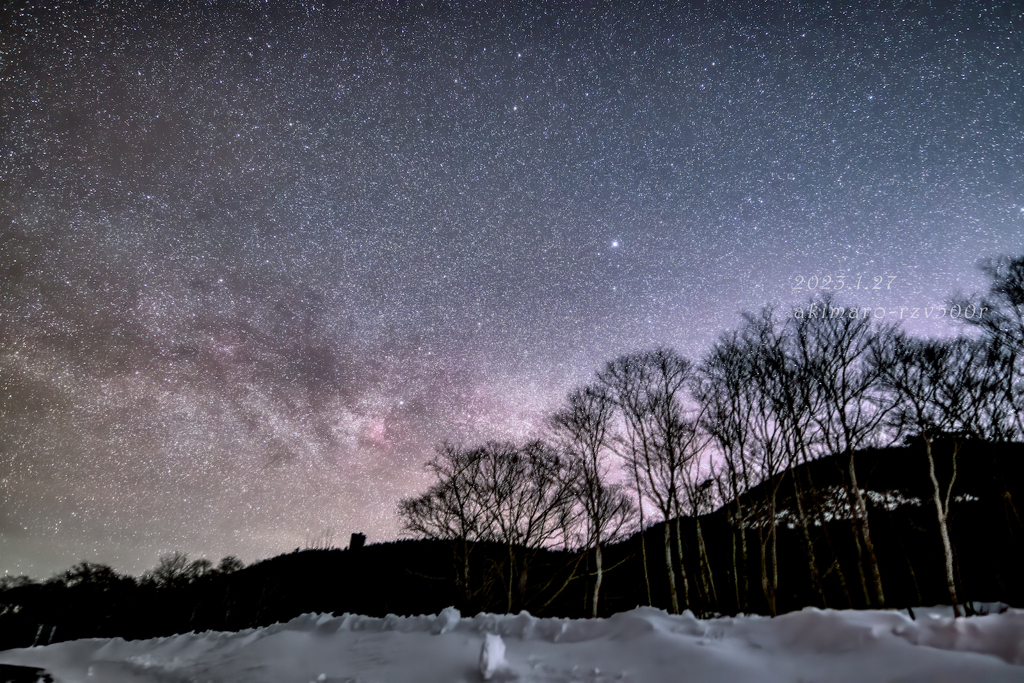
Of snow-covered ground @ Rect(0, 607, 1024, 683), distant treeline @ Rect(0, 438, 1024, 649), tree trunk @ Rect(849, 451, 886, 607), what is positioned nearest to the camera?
snow-covered ground @ Rect(0, 607, 1024, 683)

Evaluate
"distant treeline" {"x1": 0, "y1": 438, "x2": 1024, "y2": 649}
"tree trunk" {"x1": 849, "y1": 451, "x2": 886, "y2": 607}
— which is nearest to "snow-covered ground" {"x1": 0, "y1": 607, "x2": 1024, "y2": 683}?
"tree trunk" {"x1": 849, "y1": 451, "x2": 886, "y2": 607}

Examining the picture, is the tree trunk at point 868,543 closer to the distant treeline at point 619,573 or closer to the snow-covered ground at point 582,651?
the distant treeline at point 619,573

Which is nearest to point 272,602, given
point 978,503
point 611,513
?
point 611,513

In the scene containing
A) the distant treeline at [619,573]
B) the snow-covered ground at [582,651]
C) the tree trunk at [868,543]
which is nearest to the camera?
Answer: the snow-covered ground at [582,651]

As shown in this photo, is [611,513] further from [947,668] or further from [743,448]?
[947,668]

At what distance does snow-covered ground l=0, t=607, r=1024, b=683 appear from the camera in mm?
3775

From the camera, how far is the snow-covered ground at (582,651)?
12.4 feet

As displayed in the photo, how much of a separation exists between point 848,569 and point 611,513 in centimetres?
1306

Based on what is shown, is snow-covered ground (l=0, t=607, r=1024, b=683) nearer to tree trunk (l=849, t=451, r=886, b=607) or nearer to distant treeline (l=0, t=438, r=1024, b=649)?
tree trunk (l=849, t=451, r=886, b=607)

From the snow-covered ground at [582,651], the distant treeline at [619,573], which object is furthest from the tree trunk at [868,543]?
the snow-covered ground at [582,651]

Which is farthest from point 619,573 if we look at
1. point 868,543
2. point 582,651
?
point 582,651

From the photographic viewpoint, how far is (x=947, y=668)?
11.6ft

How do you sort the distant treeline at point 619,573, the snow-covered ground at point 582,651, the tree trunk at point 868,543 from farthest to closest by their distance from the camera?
the distant treeline at point 619,573 → the tree trunk at point 868,543 → the snow-covered ground at point 582,651

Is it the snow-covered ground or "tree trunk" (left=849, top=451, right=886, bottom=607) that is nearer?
the snow-covered ground
